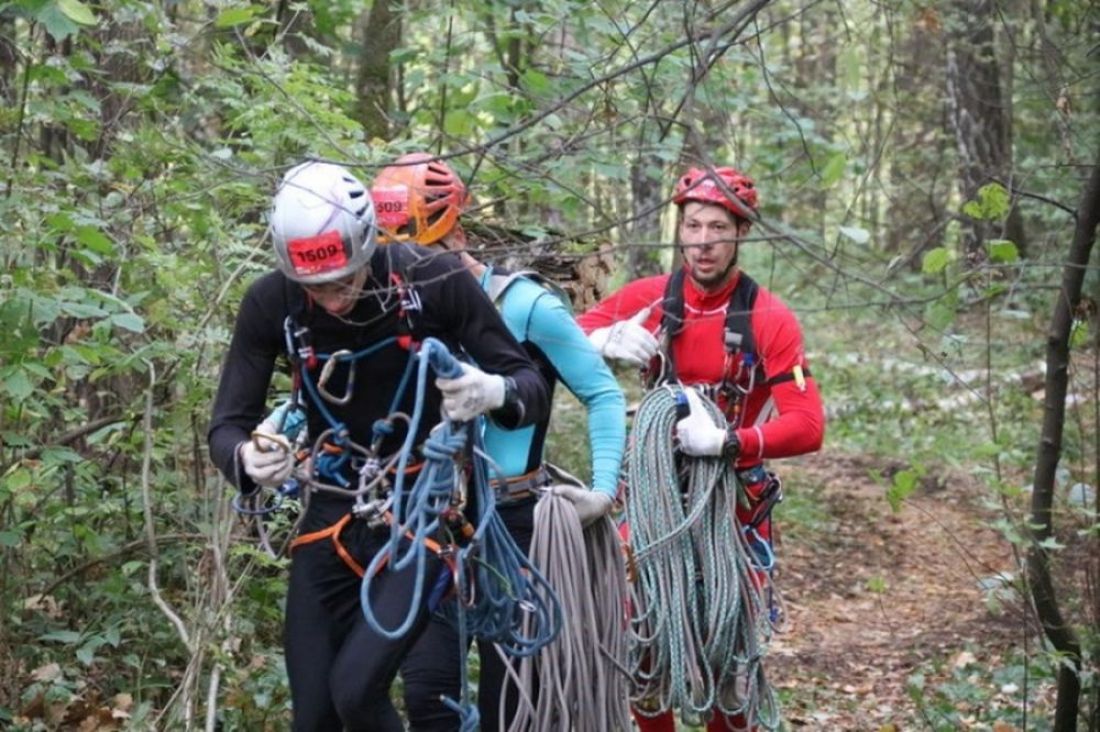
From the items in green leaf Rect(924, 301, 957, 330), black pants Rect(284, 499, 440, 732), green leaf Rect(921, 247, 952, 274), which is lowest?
black pants Rect(284, 499, 440, 732)

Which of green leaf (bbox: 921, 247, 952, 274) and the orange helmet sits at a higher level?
the orange helmet

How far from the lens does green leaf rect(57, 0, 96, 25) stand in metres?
4.16

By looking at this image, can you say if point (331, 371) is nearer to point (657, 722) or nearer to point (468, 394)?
point (468, 394)

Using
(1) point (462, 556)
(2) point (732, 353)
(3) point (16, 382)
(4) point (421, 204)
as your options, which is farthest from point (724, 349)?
(3) point (16, 382)

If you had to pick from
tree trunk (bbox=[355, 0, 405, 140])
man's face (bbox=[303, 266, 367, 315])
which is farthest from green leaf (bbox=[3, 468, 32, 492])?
tree trunk (bbox=[355, 0, 405, 140])

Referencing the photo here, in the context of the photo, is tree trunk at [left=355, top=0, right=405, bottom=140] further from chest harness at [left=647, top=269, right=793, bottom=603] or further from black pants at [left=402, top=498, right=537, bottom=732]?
black pants at [left=402, top=498, right=537, bottom=732]

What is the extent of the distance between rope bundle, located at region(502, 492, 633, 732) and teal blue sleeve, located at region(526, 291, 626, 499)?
8.1 inches

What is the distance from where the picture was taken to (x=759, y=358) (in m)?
5.29

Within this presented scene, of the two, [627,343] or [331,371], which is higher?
[627,343]

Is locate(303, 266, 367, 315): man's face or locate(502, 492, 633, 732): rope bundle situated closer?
locate(303, 266, 367, 315): man's face

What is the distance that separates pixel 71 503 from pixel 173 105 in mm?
1577

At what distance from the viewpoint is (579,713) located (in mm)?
4543

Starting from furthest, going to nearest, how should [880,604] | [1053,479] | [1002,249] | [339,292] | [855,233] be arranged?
[880,604] < [1053,479] < [1002,249] < [339,292] < [855,233]

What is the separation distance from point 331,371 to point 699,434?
5.58 ft
